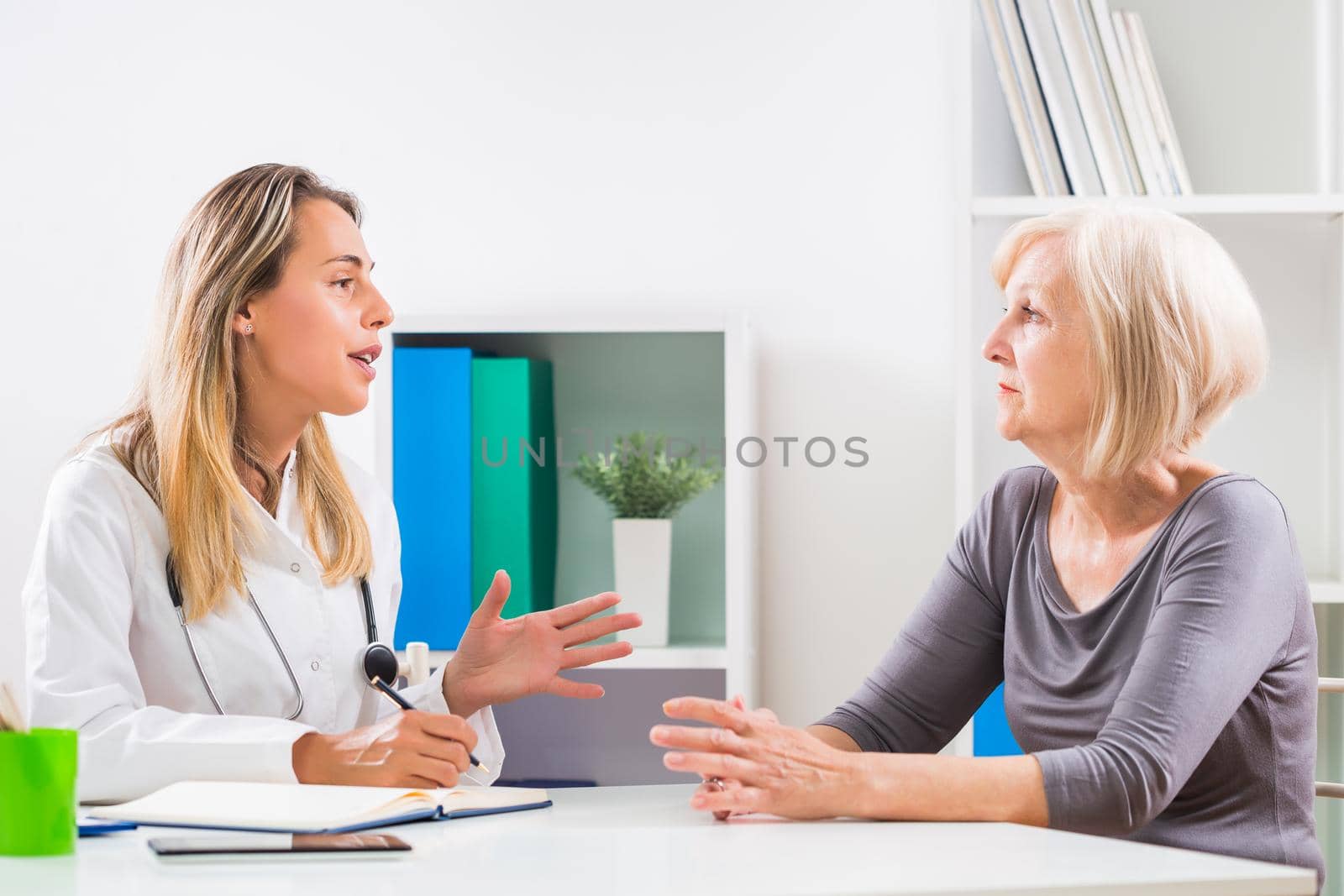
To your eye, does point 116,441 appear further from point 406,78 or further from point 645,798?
point 406,78

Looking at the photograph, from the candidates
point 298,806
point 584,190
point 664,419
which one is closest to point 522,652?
point 298,806

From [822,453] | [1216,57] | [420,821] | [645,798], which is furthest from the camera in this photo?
[822,453]

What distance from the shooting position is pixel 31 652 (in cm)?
138

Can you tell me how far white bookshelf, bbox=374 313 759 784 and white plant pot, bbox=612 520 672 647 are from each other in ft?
0.10

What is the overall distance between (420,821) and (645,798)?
274 millimetres

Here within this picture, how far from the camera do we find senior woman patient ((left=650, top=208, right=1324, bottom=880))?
1146 millimetres

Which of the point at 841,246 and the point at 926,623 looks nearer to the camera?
the point at 926,623

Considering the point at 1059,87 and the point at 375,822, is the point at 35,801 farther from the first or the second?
the point at 1059,87

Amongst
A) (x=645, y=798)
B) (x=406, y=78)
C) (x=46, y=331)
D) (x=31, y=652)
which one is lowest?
(x=645, y=798)

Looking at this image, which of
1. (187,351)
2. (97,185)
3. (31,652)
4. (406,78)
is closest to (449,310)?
(406,78)

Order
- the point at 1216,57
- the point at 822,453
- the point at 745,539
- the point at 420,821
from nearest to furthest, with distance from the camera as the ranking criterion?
the point at 420,821
the point at 745,539
the point at 1216,57
the point at 822,453

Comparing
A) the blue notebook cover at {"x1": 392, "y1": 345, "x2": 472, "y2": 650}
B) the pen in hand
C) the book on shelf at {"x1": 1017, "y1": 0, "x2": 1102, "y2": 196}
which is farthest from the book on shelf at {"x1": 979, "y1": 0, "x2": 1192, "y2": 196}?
the pen in hand

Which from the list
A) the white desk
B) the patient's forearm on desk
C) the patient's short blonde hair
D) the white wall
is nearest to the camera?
the white desk

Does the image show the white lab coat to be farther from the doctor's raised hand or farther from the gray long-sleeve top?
the gray long-sleeve top
